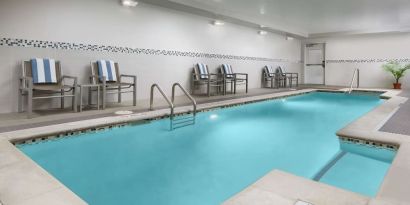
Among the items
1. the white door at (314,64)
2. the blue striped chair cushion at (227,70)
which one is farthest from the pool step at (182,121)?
the white door at (314,64)

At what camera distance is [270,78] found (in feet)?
31.0

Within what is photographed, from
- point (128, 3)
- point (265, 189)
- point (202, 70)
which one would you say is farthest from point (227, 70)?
point (265, 189)

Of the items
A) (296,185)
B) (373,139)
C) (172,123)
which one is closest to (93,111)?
(172,123)

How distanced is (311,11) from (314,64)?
5771 millimetres

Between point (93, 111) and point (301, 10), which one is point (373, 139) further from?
point (301, 10)

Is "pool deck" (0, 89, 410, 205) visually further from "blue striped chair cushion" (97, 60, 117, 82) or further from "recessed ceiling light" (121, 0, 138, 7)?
"recessed ceiling light" (121, 0, 138, 7)

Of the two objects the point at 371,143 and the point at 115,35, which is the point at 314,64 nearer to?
the point at 115,35

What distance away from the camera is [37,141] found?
277cm

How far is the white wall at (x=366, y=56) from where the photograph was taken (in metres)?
9.45

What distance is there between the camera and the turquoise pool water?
2.05m

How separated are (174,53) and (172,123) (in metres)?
2.66

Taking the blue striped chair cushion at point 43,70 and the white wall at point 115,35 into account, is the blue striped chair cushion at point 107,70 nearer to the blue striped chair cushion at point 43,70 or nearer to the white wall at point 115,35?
the white wall at point 115,35

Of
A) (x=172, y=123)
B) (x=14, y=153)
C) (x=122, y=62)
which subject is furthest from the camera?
(x=122, y=62)

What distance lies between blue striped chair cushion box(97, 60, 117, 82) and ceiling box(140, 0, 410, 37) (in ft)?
5.61
